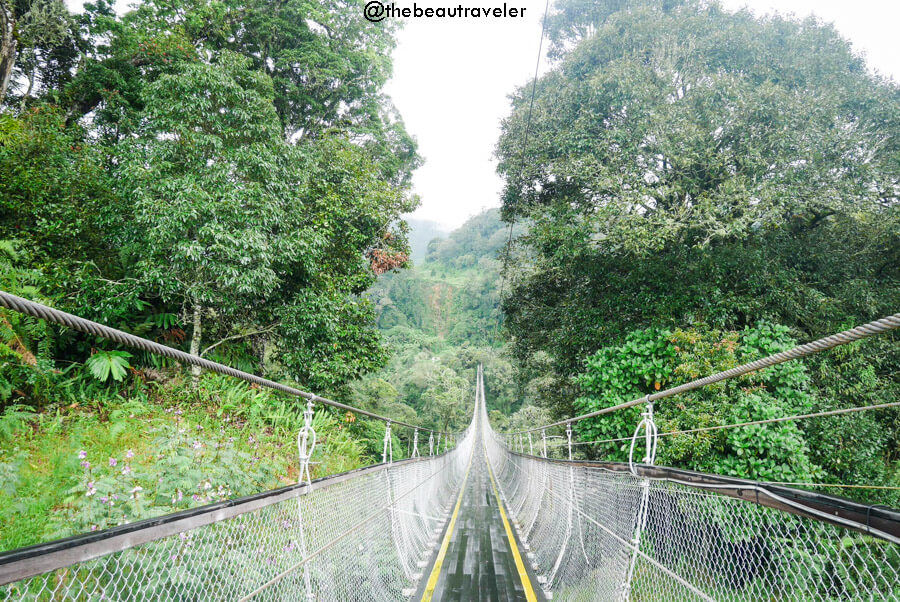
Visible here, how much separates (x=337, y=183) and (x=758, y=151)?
652 centimetres

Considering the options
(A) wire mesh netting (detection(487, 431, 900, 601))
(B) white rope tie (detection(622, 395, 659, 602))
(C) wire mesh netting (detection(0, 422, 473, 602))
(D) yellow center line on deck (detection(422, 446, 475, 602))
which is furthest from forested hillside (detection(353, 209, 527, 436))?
(B) white rope tie (detection(622, 395, 659, 602))

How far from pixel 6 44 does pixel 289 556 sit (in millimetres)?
10145

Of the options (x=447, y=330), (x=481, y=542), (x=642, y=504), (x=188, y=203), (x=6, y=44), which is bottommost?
(x=481, y=542)

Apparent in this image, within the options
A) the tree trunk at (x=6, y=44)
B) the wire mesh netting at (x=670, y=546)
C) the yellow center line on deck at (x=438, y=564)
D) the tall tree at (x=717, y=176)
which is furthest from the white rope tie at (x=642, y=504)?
the tree trunk at (x=6, y=44)

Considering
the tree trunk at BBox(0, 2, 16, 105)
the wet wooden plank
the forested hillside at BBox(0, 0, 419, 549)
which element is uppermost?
the tree trunk at BBox(0, 2, 16, 105)

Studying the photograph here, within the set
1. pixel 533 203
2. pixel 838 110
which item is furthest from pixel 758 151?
pixel 533 203

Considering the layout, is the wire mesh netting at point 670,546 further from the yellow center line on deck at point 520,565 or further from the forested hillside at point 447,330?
the forested hillside at point 447,330

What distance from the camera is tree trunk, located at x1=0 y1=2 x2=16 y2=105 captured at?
6.86 meters

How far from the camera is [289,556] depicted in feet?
5.95

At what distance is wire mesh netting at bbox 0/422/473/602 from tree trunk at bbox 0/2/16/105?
8888 mm

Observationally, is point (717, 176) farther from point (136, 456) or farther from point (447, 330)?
point (447, 330)

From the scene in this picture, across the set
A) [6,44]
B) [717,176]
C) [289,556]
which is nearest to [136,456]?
[289,556]

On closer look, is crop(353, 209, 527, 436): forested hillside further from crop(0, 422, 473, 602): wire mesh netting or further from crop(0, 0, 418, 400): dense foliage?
crop(0, 422, 473, 602): wire mesh netting

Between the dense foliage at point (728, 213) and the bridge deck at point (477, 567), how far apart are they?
1955mm
